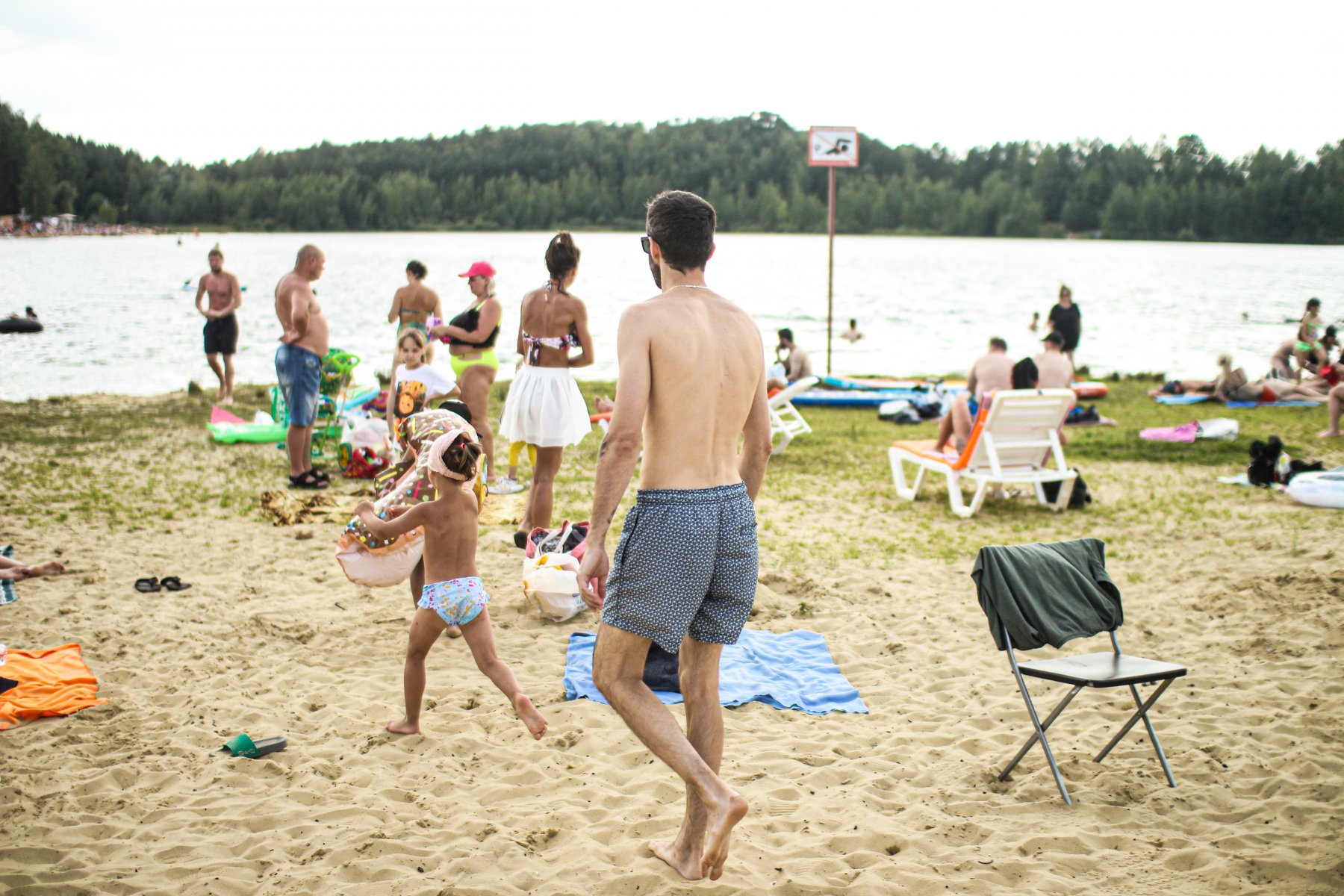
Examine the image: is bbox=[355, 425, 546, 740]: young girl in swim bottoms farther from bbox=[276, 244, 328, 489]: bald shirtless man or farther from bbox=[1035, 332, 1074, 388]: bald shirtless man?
bbox=[1035, 332, 1074, 388]: bald shirtless man

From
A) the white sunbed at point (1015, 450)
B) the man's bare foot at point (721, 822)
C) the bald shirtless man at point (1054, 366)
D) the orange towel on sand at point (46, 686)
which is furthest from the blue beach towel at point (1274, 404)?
the orange towel on sand at point (46, 686)

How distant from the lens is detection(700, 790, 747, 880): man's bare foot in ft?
8.43

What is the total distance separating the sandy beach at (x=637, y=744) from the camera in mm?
3053

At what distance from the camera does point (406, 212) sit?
9881 centimetres

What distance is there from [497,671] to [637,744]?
636mm

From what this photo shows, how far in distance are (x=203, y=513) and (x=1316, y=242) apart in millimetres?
110707

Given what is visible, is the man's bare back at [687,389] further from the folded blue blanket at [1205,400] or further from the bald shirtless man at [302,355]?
the folded blue blanket at [1205,400]

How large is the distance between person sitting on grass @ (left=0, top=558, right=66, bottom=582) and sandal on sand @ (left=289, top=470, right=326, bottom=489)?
2.36 m

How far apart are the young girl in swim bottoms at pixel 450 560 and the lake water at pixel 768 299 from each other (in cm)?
1526

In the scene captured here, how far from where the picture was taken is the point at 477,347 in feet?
25.2

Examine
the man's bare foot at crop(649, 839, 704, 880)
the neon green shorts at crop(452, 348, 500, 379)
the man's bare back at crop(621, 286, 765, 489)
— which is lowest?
the man's bare foot at crop(649, 839, 704, 880)

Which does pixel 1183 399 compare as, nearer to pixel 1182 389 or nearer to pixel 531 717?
pixel 1182 389

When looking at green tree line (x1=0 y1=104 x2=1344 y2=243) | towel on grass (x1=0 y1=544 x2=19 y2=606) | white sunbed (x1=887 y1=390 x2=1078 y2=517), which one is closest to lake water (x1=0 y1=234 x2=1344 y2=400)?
green tree line (x1=0 y1=104 x2=1344 y2=243)

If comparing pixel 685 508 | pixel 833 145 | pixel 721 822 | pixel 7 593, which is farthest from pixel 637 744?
pixel 833 145
